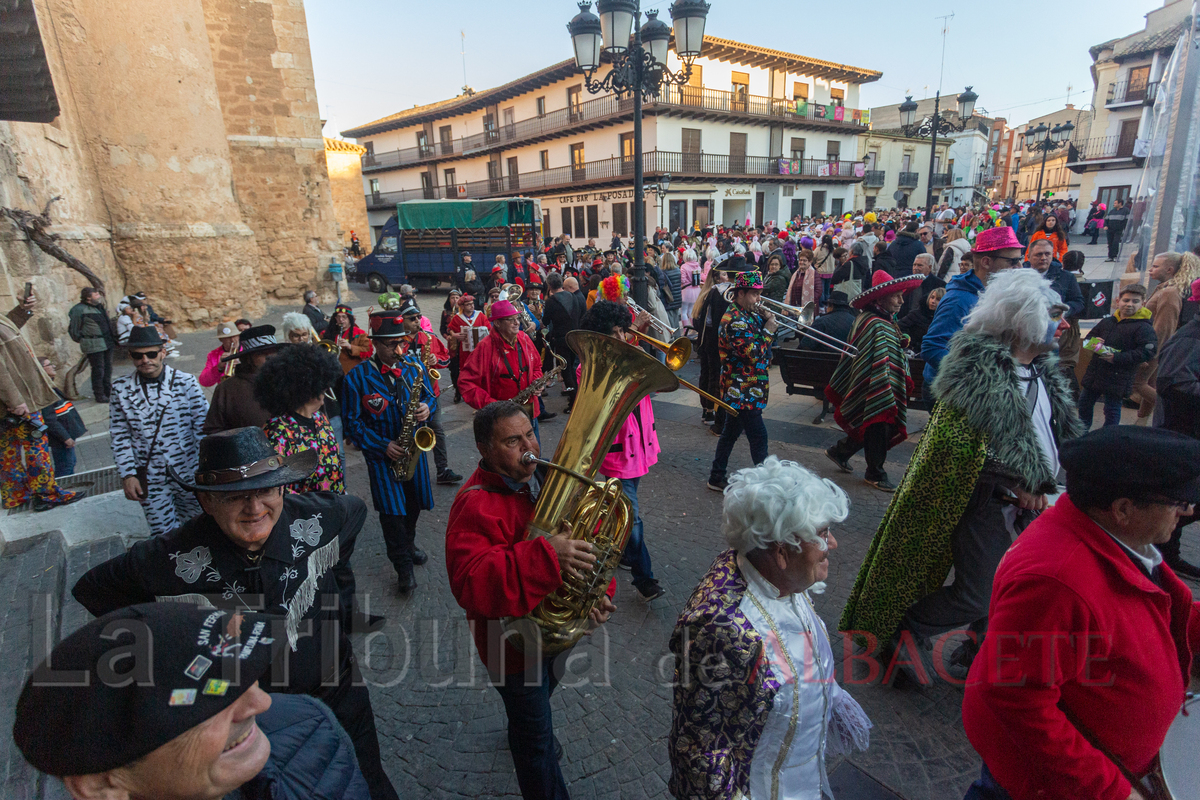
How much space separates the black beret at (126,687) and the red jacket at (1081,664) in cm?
190

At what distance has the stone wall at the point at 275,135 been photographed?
15.1 m

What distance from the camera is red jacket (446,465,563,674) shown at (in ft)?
6.05

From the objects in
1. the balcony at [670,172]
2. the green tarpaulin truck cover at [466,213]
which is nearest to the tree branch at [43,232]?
the green tarpaulin truck cover at [466,213]

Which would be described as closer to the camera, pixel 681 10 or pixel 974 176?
pixel 681 10

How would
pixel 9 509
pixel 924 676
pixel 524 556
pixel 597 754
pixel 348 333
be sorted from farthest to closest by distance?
pixel 348 333 → pixel 9 509 → pixel 924 676 → pixel 597 754 → pixel 524 556

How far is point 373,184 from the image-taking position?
46906mm

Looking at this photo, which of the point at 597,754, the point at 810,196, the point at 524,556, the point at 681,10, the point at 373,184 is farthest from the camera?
the point at 373,184

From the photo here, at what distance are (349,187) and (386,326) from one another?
35557 mm

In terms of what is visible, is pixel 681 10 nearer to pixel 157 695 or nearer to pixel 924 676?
pixel 924 676

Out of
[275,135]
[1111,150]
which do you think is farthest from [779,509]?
[1111,150]

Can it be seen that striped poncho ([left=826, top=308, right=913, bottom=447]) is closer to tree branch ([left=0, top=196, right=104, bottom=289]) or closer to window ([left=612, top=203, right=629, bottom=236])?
tree branch ([left=0, top=196, right=104, bottom=289])

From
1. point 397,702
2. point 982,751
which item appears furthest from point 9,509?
point 982,751

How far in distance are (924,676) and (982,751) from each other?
138 centimetres

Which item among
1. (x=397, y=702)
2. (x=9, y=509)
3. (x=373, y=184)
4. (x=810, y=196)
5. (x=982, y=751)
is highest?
(x=373, y=184)
